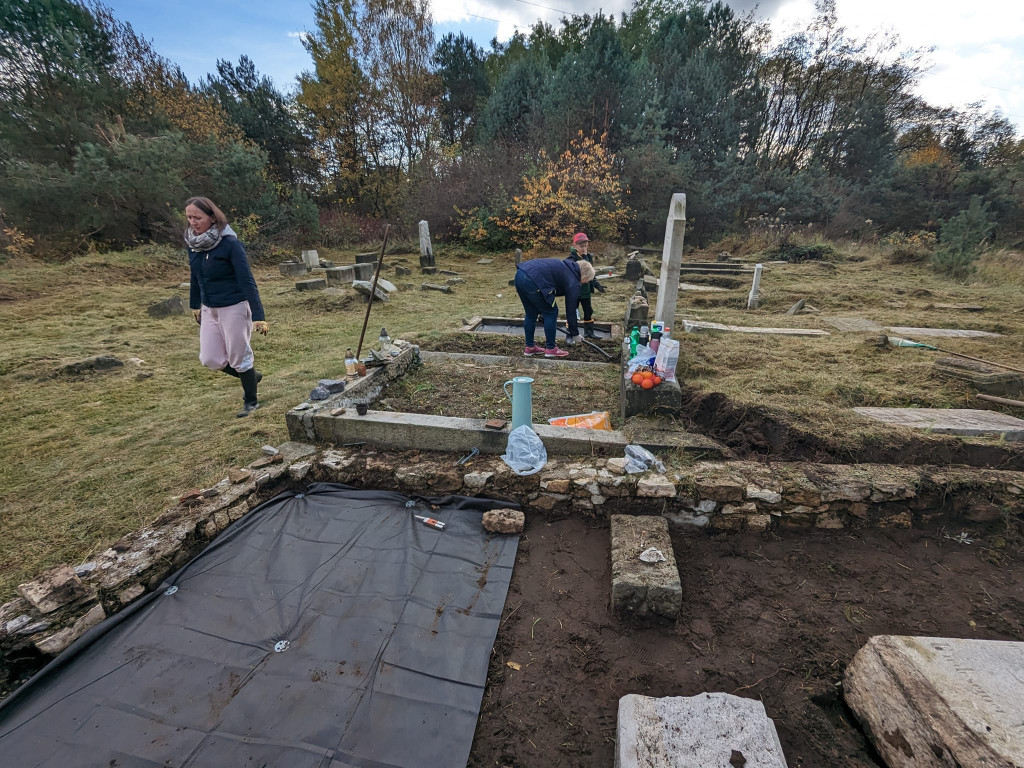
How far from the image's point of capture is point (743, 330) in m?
6.52

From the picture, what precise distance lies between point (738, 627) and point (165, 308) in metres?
10.3

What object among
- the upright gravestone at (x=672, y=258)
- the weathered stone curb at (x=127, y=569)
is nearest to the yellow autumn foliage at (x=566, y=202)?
the upright gravestone at (x=672, y=258)

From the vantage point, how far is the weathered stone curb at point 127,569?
6.57ft

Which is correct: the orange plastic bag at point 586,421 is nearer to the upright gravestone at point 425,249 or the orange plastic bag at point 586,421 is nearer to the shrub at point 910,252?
the upright gravestone at point 425,249

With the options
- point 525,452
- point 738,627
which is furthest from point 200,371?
point 738,627

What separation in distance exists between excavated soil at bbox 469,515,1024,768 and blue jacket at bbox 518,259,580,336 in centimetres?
334

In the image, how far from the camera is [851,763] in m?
1.60

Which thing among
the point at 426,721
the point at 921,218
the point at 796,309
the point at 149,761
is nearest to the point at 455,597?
the point at 426,721

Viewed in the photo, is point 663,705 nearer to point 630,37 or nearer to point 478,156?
point 478,156

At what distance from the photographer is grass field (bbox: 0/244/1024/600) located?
3188 mm

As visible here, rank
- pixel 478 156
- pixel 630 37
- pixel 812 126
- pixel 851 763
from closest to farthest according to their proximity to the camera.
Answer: pixel 851 763 → pixel 478 156 → pixel 812 126 → pixel 630 37

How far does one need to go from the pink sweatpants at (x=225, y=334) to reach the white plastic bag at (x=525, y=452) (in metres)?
2.70

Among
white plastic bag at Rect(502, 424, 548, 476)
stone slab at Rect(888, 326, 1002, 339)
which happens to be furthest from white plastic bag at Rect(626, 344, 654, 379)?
stone slab at Rect(888, 326, 1002, 339)

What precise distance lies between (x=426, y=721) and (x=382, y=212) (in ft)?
78.4
